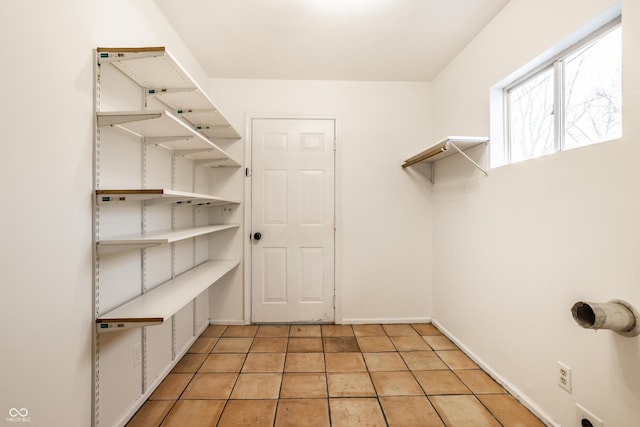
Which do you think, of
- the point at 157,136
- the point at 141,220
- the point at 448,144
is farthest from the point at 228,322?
the point at 448,144

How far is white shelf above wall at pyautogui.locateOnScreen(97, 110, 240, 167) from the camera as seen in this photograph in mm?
1261

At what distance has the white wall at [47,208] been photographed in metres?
0.91

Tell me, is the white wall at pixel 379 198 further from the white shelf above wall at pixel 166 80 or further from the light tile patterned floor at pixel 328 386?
the white shelf above wall at pixel 166 80

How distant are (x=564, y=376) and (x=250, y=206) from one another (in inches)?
102

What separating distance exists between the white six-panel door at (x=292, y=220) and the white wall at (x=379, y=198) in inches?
5.8

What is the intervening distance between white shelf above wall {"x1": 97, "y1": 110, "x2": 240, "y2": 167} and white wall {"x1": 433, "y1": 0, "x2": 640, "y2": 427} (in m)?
1.96

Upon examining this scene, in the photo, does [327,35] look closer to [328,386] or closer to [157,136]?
[157,136]

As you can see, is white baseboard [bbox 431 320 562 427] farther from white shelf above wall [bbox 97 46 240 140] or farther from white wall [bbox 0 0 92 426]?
white shelf above wall [bbox 97 46 240 140]

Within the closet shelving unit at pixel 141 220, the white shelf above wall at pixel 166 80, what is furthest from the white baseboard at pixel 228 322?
the white shelf above wall at pixel 166 80

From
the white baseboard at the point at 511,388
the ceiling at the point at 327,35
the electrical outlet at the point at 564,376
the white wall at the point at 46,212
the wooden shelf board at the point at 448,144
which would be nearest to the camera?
the white wall at the point at 46,212

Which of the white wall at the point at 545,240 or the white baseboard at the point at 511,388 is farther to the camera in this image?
the white baseboard at the point at 511,388

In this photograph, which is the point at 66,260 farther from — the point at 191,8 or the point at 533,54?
the point at 533,54

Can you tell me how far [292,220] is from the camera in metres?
2.85

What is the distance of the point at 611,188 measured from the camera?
3.86ft
